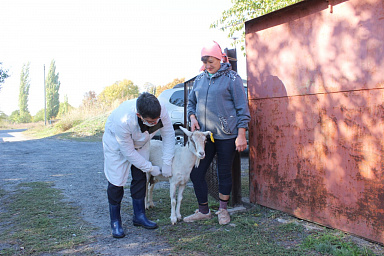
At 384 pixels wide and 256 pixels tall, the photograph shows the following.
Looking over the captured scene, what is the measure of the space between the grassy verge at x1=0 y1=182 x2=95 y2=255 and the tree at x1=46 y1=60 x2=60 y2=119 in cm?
5297

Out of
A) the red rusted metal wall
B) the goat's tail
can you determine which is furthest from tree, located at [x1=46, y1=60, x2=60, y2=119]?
the red rusted metal wall

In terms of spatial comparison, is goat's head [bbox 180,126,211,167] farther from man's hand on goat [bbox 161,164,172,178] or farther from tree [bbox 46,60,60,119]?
tree [bbox 46,60,60,119]

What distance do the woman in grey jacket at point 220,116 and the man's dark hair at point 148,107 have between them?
84cm

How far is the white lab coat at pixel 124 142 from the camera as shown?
3402 millimetres

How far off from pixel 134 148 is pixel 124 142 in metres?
0.22

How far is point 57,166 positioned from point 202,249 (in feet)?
21.3

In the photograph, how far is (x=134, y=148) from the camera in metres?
3.62

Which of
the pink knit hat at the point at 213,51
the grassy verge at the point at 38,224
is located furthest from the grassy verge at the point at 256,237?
the pink knit hat at the point at 213,51

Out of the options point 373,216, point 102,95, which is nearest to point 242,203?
point 373,216

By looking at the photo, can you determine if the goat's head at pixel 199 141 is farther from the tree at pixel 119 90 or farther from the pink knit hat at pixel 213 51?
the tree at pixel 119 90

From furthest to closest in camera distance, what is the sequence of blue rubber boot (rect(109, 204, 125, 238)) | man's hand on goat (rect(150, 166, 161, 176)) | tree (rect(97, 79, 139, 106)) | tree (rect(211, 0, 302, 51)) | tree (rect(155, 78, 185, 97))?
tree (rect(97, 79, 139, 106))
tree (rect(155, 78, 185, 97))
tree (rect(211, 0, 302, 51))
man's hand on goat (rect(150, 166, 161, 176))
blue rubber boot (rect(109, 204, 125, 238))

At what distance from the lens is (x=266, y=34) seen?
4.09 meters

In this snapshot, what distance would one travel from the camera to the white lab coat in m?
3.40

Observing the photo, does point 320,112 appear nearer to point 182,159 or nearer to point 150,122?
point 182,159
